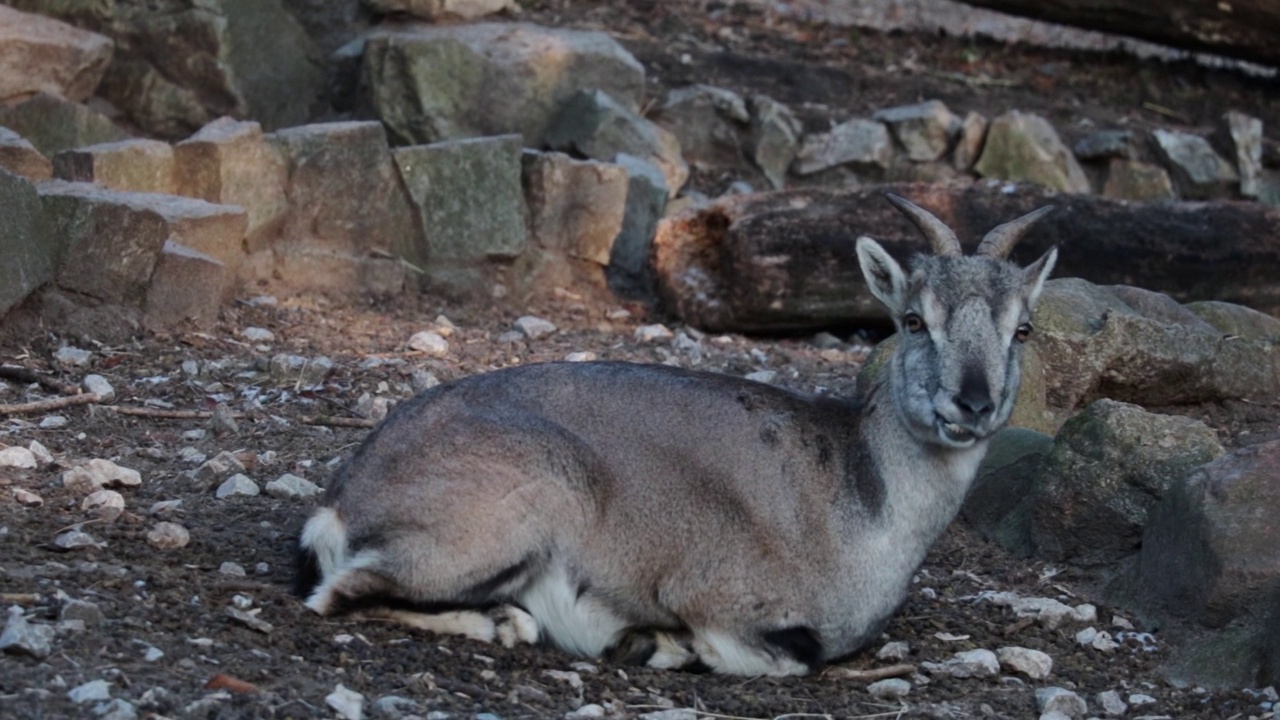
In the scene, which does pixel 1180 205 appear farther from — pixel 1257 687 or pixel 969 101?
pixel 1257 687

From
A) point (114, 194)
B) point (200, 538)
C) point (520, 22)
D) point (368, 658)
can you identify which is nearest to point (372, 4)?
point (520, 22)

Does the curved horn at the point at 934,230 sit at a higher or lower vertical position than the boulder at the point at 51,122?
higher

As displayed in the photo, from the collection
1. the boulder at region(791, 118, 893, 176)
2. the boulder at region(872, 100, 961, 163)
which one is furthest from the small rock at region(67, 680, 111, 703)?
the boulder at region(872, 100, 961, 163)

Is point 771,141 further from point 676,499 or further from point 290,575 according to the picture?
point 290,575

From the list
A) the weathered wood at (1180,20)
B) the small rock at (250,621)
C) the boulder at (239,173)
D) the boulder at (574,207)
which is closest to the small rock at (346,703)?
the small rock at (250,621)

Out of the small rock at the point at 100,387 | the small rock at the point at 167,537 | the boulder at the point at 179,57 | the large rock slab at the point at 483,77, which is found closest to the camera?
the small rock at the point at 167,537

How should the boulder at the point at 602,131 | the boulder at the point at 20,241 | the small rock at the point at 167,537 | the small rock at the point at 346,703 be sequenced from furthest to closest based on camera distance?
the boulder at the point at 602,131 → the boulder at the point at 20,241 → the small rock at the point at 167,537 → the small rock at the point at 346,703

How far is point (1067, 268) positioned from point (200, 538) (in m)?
6.31

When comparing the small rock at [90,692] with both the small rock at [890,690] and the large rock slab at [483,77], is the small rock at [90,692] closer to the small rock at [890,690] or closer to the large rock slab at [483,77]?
the small rock at [890,690]

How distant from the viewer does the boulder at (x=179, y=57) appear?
11820 millimetres

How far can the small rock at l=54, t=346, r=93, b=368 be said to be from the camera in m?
8.55

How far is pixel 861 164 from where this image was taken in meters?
13.9

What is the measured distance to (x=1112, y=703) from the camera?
6.04m

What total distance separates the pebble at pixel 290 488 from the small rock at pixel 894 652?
8.06 feet
